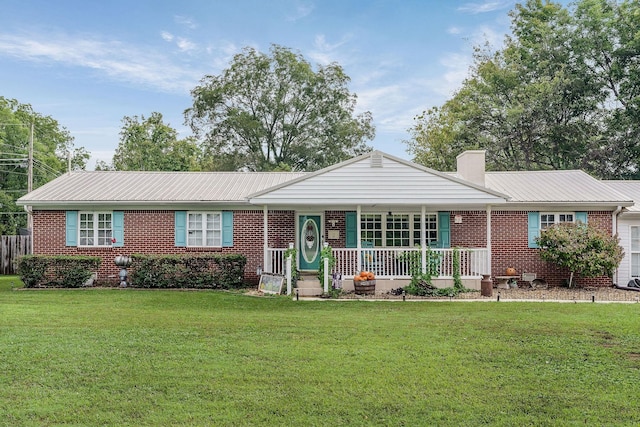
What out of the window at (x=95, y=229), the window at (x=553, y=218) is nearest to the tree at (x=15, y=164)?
the window at (x=95, y=229)

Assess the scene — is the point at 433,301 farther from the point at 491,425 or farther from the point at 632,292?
the point at 491,425

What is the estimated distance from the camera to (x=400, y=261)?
14.0 metres

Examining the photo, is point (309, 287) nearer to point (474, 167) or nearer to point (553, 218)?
point (474, 167)

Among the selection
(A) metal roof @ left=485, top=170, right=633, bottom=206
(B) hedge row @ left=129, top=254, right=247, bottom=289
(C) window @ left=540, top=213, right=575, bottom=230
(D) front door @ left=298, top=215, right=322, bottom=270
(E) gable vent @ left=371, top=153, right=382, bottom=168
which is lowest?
(B) hedge row @ left=129, top=254, right=247, bottom=289

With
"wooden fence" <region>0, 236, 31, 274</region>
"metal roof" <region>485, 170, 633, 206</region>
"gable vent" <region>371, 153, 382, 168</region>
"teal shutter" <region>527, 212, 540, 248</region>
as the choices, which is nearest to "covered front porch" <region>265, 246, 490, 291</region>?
"teal shutter" <region>527, 212, 540, 248</region>

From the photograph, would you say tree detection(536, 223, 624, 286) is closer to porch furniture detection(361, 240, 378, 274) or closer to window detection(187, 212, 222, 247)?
porch furniture detection(361, 240, 378, 274)

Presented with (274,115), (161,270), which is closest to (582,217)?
(161,270)

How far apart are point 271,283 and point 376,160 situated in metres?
4.54

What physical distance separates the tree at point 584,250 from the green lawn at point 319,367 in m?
4.09

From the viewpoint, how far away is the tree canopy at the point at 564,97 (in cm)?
2584

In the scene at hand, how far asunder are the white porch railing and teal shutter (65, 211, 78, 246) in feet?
21.1

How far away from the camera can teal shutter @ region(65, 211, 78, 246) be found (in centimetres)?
1585

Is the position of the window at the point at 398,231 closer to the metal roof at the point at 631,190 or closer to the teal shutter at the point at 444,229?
the teal shutter at the point at 444,229

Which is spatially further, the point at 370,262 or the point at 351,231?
the point at 351,231
